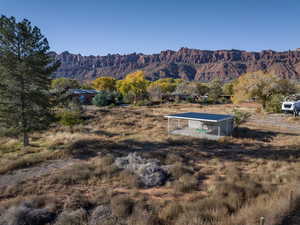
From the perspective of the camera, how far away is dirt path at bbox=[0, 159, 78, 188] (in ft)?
30.8

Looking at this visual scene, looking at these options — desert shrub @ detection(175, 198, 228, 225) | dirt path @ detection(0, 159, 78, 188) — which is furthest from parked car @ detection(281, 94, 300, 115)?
dirt path @ detection(0, 159, 78, 188)

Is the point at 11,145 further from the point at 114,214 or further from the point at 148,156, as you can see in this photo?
the point at 114,214

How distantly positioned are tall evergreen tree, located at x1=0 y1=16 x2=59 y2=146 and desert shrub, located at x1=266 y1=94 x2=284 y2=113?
33726 mm

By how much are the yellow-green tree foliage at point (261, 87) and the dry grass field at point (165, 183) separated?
1744 centimetres

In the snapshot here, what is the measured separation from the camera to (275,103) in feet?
108

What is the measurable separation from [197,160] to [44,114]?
11.8 metres

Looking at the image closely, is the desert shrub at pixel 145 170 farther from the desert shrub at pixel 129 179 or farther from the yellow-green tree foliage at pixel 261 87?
the yellow-green tree foliage at pixel 261 87

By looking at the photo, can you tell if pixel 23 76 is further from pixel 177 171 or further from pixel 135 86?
pixel 135 86

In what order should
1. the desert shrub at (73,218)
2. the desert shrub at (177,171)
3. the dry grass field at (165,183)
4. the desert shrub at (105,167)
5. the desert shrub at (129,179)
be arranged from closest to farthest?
the desert shrub at (73,218), the dry grass field at (165,183), the desert shrub at (129,179), the desert shrub at (177,171), the desert shrub at (105,167)

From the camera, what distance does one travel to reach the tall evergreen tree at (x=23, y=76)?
13008 millimetres

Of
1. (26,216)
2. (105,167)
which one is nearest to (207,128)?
(105,167)

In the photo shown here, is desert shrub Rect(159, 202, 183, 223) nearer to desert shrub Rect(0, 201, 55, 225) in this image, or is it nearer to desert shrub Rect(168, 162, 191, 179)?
desert shrub Rect(168, 162, 191, 179)

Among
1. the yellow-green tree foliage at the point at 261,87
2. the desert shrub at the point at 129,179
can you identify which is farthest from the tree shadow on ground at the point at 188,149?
the yellow-green tree foliage at the point at 261,87

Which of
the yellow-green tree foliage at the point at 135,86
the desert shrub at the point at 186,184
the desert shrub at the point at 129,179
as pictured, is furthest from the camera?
the yellow-green tree foliage at the point at 135,86
